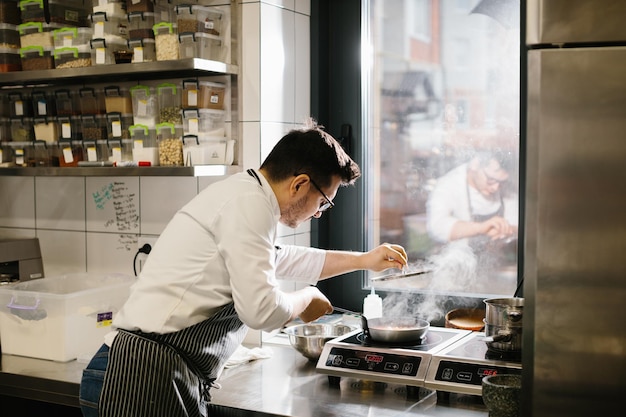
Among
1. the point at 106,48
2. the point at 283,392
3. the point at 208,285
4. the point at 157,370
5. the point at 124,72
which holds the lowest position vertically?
the point at 283,392

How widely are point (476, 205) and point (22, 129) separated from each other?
1.84 m

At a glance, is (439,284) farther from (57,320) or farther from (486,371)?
(57,320)

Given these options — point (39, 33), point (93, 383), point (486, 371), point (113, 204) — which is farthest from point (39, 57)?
point (486, 371)

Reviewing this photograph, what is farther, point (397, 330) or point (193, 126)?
point (193, 126)

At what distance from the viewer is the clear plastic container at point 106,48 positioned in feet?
9.80

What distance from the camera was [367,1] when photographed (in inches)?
124

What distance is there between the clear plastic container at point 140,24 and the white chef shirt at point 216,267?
96 centimetres

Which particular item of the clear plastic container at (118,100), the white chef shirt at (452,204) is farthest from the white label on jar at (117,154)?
the white chef shirt at (452,204)

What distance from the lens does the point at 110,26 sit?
301 centimetres

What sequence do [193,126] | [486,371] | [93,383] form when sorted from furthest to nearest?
[193,126]
[93,383]
[486,371]

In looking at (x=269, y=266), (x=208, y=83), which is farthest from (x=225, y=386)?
(x=208, y=83)

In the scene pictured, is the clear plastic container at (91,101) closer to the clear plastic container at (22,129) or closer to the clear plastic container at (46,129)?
the clear plastic container at (46,129)

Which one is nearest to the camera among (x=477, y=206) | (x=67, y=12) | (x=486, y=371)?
(x=486, y=371)

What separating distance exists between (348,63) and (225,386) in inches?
54.2
